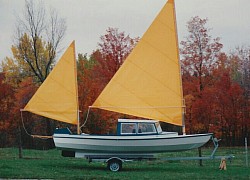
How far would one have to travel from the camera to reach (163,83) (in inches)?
756

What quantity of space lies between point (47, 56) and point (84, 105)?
9.26m

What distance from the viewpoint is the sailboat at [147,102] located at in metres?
18.7

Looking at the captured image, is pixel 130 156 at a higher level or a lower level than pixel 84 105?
lower

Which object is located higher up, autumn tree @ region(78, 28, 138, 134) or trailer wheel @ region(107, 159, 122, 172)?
autumn tree @ region(78, 28, 138, 134)

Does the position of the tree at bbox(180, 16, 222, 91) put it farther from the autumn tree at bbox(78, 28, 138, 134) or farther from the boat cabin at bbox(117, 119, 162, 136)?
the boat cabin at bbox(117, 119, 162, 136)

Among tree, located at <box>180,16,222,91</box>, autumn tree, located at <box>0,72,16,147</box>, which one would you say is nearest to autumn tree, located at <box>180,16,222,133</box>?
tree, located at <box>180,16,222,91</box>

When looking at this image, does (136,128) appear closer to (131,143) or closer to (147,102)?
(131,143)

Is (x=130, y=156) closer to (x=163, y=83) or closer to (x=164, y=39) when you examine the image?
(x=163, y=83)

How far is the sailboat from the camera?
18672 millimetres

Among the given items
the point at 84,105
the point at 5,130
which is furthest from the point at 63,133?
the point at 5,130

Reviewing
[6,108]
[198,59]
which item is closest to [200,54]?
[198,59]

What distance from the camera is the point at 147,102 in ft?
62.7

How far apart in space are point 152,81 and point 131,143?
2.71 meters

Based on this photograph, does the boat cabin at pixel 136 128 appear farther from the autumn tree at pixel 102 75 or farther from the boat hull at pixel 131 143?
the autumn tree at pixel 102 75
